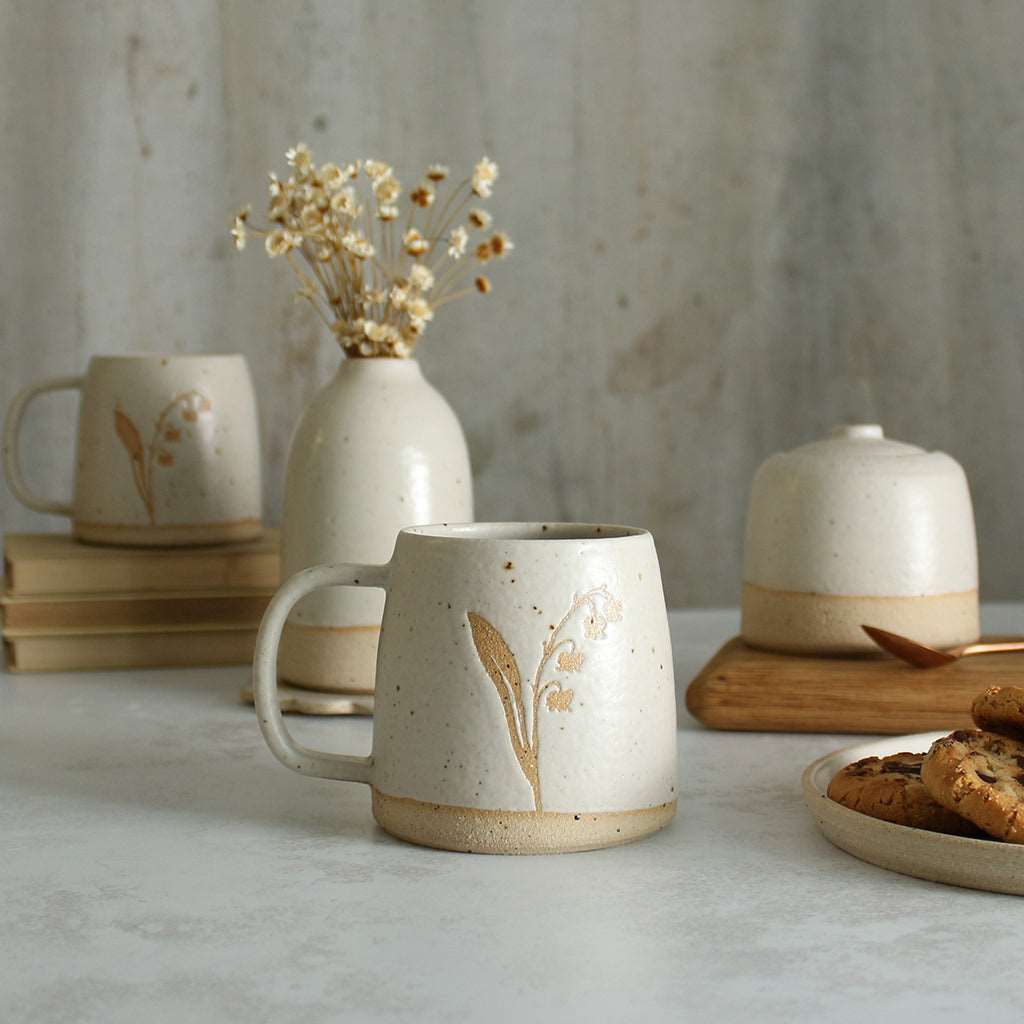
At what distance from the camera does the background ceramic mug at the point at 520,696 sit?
70 centimetres

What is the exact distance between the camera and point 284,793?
0.83m

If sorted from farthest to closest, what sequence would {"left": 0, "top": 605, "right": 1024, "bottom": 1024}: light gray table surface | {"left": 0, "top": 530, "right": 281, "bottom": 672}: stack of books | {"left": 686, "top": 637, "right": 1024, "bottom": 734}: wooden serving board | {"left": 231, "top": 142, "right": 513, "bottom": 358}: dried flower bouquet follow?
{"left": 0, "top": 530, "right": 281, "bottom": 672}: stack of books
{"left": 231, "top": 142, "right": 513, "bottom": 358}: dried flower bouquet
{"left": 686, "top": 637, "right": 1024, "bottom": 734}: wooden serving board
{"left": 0, "top": 605, "right": 1024, "bottom": 1024}: light gray table surface

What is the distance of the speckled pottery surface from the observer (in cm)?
104

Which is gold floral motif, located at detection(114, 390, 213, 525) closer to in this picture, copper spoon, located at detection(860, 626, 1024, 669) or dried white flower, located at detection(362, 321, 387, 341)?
dried white flower, located at detection(362, 321, 387, 341)

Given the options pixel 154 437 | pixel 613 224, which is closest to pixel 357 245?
pixel 154 437

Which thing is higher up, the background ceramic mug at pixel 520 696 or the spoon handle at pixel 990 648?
the background ceramic mug at pixel 520 696

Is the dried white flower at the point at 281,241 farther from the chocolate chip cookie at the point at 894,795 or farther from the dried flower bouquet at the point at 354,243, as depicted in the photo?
the chocolate chip cookie at the point at 894,795

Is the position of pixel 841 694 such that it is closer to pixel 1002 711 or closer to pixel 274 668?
pixel 1002 711

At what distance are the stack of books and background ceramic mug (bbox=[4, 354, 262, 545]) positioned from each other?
0.02 metres

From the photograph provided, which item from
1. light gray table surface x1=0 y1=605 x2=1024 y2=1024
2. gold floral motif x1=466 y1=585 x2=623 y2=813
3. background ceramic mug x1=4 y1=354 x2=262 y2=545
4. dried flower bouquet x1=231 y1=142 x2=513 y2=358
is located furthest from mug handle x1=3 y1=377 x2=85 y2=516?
gold floral motif x1=466 y1=585 x2=623 y2=813

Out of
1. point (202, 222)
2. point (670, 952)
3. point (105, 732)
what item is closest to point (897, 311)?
point (202, 222)

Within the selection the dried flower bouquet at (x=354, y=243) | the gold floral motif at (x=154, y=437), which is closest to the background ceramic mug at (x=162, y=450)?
the gold floral motif at (x=154, y=437)

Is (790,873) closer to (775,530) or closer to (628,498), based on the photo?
(775,530)

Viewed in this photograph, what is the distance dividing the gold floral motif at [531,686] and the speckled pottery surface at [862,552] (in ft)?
1.27
